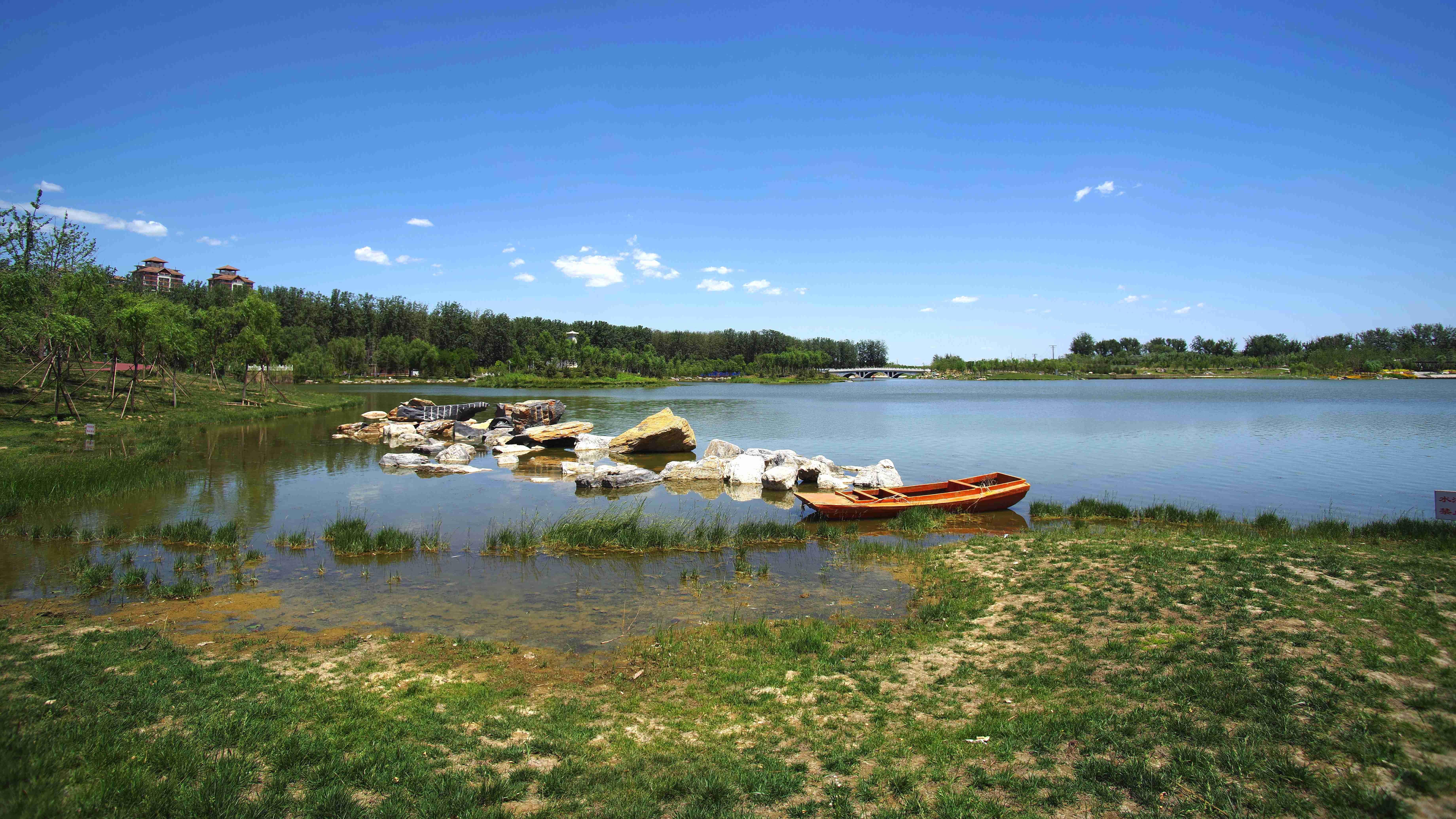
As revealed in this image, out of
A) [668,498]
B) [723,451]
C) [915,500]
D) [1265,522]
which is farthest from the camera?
[723,451]

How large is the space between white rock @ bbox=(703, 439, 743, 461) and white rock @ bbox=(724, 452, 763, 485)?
1960 millimetres

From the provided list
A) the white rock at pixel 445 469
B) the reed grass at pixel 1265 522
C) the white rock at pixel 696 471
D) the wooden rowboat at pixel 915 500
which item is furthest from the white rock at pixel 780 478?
the white rock at pixel 445 469

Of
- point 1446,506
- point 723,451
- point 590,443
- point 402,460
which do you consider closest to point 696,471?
point 723,451

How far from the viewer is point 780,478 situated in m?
24.4

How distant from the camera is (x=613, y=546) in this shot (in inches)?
615

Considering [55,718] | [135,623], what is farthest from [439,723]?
[135,623]

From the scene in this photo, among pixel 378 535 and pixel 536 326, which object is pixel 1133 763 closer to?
pixel 378 535

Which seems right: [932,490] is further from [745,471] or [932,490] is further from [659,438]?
[659,438]

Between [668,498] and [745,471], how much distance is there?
4161mm

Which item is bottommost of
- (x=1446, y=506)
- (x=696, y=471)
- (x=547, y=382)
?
(x=696, y=471)

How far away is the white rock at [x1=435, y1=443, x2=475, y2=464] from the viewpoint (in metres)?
30.1

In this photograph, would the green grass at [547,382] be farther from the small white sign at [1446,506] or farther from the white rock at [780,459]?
the small white sign at [1446,506]

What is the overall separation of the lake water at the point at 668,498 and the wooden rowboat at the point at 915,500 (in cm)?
60

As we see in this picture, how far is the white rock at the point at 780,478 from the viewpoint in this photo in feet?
80.2
